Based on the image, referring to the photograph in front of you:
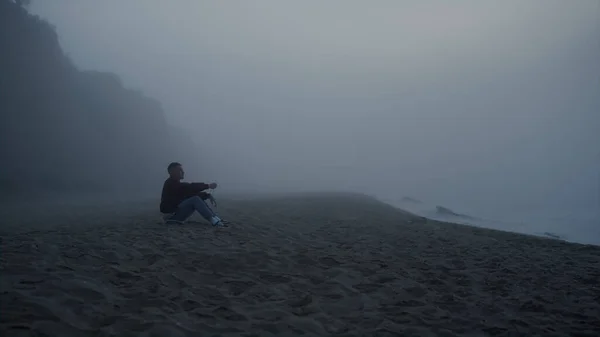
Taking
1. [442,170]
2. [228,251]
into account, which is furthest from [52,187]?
[442,170]

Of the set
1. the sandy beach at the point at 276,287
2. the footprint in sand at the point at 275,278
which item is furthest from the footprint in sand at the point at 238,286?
the footprint in sand at the point at 275,278

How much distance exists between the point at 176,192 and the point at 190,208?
58 centimetres

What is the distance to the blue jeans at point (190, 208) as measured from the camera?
1091 centimetres

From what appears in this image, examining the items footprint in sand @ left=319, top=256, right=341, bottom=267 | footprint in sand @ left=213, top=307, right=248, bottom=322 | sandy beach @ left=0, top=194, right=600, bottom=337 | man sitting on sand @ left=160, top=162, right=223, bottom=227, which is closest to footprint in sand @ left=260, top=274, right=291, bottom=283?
sandy beach @ left=0, top=194, right=600, bottom=337

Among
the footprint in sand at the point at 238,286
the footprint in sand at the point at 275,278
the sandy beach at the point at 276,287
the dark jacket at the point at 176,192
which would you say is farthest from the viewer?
the dark jacket at the point at 176,192

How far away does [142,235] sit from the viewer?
31.8 feet

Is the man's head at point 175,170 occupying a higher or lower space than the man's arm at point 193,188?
higher

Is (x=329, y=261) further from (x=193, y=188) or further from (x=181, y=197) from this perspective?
(x=181, y=197)

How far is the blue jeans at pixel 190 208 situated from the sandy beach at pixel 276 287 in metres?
0.38

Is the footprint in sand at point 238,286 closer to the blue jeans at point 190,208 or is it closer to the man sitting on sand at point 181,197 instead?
the man sitting on sand at point 181,197

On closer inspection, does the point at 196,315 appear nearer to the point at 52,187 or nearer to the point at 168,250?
the point at 168,250

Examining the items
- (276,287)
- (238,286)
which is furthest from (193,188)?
(276,287)

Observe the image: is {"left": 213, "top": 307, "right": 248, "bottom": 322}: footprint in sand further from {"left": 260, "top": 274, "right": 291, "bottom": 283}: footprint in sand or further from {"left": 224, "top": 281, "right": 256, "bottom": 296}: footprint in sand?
{"left": 260, "top": 274, "right": 291, "bottom": 283}: footprint in sand

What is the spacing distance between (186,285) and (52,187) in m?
33.1
